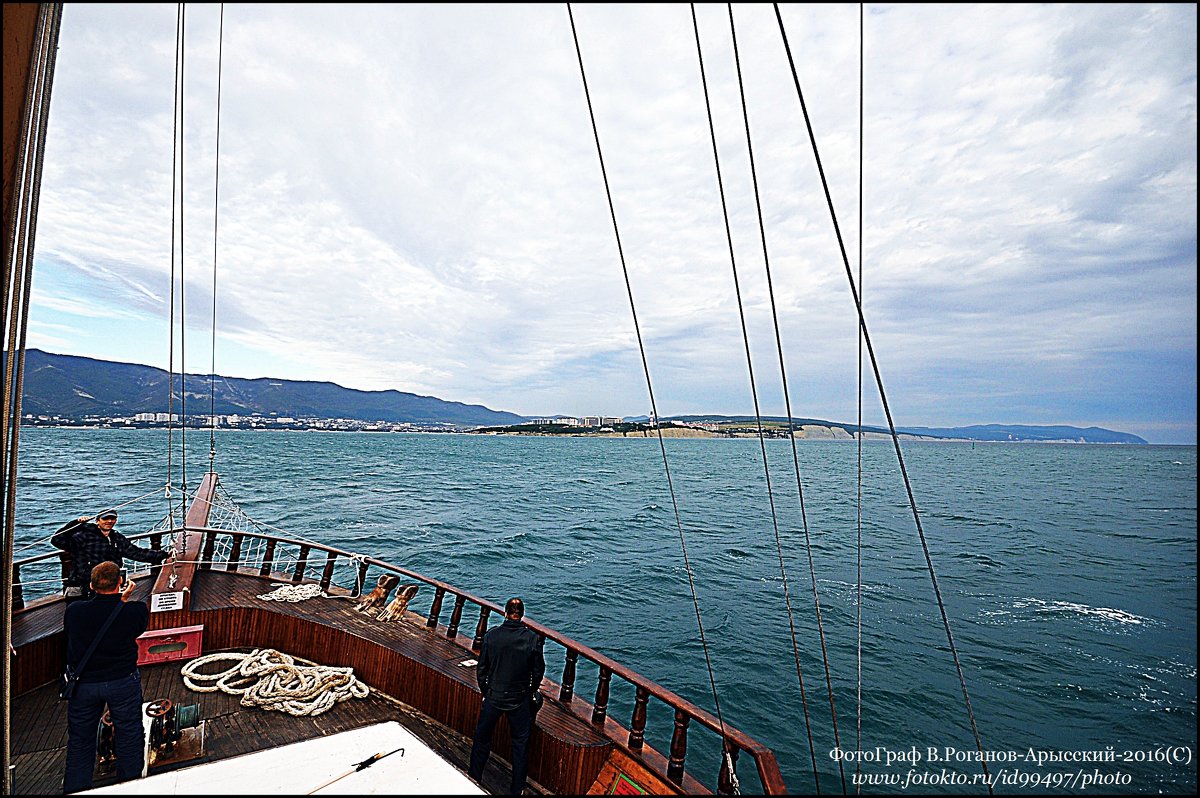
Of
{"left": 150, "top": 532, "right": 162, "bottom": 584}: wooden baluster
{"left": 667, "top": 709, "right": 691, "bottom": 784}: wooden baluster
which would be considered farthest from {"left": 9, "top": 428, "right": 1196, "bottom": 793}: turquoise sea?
{"left": 150, "top": 532, "right": 162, "bottom": 584}: wooden baluster

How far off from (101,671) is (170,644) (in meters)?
2.68

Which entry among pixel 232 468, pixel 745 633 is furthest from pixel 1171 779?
pixel 232 468

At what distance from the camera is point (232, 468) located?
51.0 meters

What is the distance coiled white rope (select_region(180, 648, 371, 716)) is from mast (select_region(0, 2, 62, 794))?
2.69m

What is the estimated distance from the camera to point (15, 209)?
2.61 meters

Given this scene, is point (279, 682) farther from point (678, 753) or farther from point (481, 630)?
point (678, 753)

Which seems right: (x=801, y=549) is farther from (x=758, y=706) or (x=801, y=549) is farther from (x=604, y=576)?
(x=758, y=706)

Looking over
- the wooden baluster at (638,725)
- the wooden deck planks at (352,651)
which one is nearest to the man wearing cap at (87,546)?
the wooden deck planks at (352,651)

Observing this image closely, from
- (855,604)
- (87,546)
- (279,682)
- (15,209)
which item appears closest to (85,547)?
(87,546)

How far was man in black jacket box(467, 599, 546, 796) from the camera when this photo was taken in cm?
408

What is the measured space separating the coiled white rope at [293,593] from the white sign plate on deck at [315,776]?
15.5 ft

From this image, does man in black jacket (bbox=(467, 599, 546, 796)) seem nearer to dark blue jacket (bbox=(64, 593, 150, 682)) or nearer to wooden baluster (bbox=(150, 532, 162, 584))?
dark blue jacket (bbox=(64, 593, 150, 682))

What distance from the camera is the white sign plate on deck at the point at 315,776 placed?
7.09 feet

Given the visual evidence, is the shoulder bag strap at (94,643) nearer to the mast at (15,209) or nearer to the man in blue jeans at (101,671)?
the man in blue jeans at (101,671)
